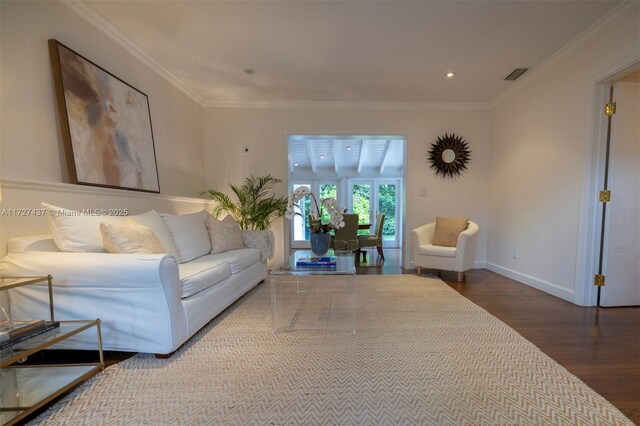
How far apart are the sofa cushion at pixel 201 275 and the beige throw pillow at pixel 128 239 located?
10.6 inches

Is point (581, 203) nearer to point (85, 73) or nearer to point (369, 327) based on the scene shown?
point (369, 327)

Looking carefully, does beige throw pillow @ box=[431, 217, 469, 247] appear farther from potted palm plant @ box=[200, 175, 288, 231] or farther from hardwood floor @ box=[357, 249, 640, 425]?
potted palm plant @ box=[200, 175, 288, 231]

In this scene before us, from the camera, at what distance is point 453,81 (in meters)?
3.27

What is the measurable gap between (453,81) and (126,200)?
13.0ft

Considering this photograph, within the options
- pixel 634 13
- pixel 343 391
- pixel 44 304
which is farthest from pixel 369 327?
pixel 634 13

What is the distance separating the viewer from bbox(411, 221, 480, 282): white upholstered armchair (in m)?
3.21

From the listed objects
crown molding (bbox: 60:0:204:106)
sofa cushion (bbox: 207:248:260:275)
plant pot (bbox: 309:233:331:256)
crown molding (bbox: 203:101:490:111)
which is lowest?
sofa cushion (bbox: 207:248:260:275)

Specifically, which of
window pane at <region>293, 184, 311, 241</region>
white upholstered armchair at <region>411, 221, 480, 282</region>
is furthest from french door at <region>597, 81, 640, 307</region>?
window pane at <region>293, 184, 311, 241</region>

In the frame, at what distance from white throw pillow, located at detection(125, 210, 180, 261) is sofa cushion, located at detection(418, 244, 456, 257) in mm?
2898

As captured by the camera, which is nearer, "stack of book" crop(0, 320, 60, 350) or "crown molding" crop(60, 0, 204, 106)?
"stack of book" crop(0, 320, 60, 350)

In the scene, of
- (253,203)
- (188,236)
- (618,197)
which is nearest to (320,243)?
(188,236)

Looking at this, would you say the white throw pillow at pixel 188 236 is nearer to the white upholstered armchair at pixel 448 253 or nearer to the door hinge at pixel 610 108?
the white upholstered armchair at pixel 448 253

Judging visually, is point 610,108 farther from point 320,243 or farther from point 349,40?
point 320,243

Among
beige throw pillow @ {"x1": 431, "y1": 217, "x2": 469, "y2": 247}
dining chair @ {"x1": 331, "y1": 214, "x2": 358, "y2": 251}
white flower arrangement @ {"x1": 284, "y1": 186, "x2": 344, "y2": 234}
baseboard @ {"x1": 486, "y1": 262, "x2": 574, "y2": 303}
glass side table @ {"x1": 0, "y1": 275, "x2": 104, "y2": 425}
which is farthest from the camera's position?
dining chair @ {"x1": 331, "y1": 214, "x2": 358, "y2": 251}
